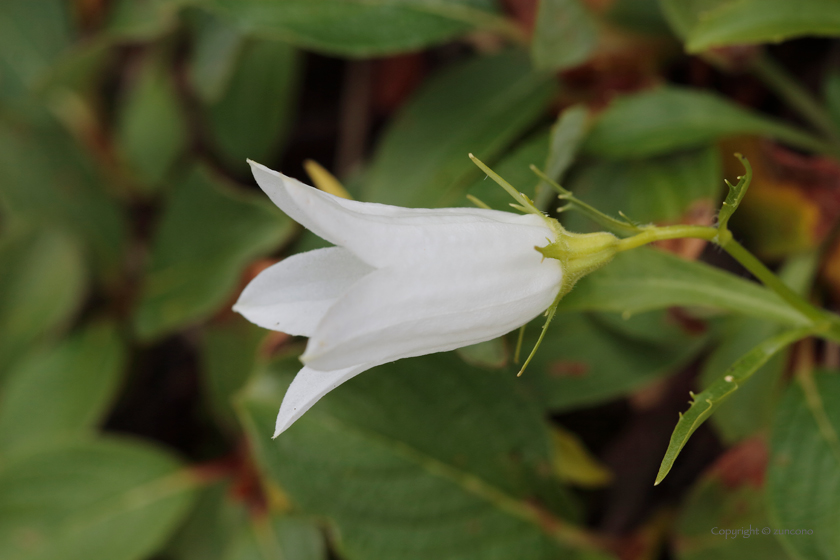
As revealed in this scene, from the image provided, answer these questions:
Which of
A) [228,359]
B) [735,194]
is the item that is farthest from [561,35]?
[228,359]

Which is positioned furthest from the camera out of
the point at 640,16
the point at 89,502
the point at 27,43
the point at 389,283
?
the point at 27,43

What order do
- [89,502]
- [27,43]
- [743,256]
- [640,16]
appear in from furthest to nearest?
[27,43]
[89,502]
[640,16]
[743,256]

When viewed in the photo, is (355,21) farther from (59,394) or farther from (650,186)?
(59,394)

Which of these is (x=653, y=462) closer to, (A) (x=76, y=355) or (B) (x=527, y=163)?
(B) (x=527, y=163)

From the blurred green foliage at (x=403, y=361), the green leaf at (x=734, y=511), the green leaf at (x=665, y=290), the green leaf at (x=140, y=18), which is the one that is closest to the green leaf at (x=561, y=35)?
the blurred green foliage at (x=403, y=361)

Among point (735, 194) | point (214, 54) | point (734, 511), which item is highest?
point (735, 194)

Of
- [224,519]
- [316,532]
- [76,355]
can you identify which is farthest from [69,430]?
[316,532]
